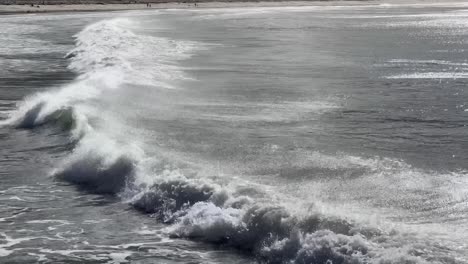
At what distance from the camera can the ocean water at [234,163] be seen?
35.5ft

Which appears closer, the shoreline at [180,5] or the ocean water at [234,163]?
the ocean water at [234,163]

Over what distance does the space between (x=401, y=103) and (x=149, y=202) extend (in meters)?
10.7

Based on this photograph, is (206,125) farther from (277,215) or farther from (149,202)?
(277,215)

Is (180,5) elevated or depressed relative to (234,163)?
depressed

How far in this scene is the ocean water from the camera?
10.8 m

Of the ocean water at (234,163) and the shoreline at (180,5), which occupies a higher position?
the ocean water at (234,163)

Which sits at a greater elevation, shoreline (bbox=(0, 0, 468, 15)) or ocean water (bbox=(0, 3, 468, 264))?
ocean water (bbox=(0, 3, 468, 264))

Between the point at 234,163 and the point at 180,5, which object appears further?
the point at 180,5

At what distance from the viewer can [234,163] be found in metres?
14.7

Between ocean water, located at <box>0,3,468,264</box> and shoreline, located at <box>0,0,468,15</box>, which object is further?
shoreline, located at <box>0,0,468,15</box>

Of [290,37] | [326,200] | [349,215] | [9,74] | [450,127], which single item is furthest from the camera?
[290,37]

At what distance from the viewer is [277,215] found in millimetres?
11227

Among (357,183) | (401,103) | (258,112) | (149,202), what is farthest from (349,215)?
(401,103)

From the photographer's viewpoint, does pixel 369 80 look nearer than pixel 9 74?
Yes
